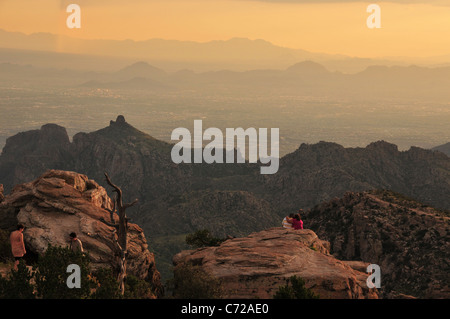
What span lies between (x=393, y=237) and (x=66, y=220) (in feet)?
156

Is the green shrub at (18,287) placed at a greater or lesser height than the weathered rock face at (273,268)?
greater

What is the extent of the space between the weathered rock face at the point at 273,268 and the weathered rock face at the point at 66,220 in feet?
12.5

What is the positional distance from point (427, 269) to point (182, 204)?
129211 millimetres

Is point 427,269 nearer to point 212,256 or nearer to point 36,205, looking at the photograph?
point 212,256

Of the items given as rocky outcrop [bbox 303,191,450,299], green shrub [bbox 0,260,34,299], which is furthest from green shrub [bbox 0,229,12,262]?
rocky outcrop [bbox 303,191,450,299]

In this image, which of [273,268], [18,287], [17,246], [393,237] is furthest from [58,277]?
[393,237]

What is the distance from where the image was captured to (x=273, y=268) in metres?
38.0

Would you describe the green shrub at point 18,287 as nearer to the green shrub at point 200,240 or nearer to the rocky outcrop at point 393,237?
the green shrub at point 200,240

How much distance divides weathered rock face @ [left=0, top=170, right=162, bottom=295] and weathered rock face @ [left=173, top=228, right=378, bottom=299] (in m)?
3.82

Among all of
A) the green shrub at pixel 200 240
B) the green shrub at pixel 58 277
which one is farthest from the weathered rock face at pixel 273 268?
the green shrub at pixel 200 240

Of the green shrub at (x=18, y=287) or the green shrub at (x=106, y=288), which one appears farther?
the green shrub at (x=106, y=288)

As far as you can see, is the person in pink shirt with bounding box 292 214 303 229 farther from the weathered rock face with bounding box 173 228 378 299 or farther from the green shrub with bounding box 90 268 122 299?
the green shrub with bounding box 90 268 122 299

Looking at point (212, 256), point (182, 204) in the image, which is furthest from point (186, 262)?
point (182, 204)

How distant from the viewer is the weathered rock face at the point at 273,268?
3644 centimetres
